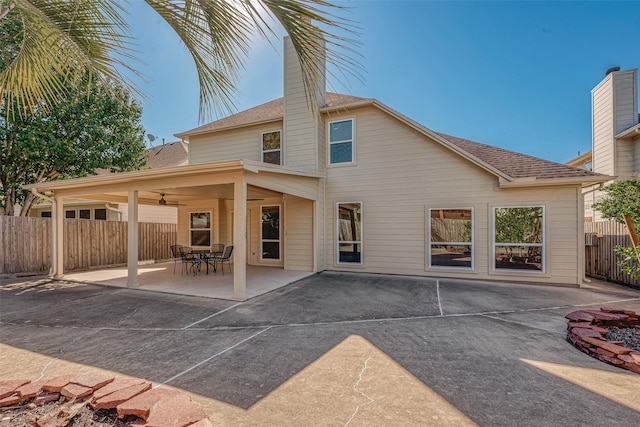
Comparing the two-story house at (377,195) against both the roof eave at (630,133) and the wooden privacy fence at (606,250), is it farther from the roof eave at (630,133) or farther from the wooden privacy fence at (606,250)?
the roof eave at (630,133)

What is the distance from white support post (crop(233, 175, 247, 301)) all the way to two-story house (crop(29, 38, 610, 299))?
24mm

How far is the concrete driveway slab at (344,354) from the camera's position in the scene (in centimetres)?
256

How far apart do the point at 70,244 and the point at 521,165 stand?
1442 cm

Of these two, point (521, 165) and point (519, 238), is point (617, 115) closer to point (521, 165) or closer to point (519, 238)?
point (521, 165)

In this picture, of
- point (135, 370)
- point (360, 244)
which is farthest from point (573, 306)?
point (135, 370)

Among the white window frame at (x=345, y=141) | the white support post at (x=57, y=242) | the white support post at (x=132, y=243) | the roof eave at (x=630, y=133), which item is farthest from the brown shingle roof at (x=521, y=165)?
the white support post at (x=57, y=242)

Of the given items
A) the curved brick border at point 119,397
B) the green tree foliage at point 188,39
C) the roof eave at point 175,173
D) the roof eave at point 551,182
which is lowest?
the curved brick border at point 119,397

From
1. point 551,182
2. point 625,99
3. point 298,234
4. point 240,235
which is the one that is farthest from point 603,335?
point 625,99

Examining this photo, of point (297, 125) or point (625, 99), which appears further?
point (625, 99)

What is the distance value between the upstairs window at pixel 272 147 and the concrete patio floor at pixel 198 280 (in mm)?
3816

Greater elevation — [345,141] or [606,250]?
[345,141]

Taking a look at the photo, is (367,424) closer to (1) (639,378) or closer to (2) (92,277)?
(1) (639,378)

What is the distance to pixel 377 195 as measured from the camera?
9195mm

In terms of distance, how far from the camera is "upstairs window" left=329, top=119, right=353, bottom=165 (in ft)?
31.5
